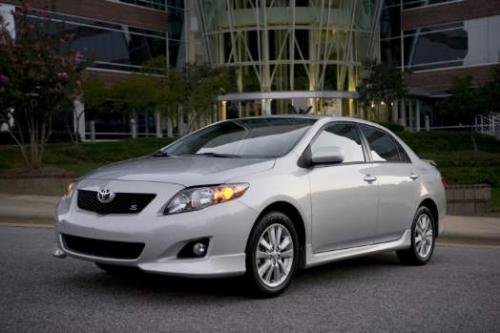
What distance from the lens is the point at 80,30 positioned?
44594 millimetres

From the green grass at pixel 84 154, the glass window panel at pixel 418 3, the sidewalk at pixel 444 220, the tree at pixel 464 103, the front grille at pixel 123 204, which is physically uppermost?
the glass window panel at pixel 418 3

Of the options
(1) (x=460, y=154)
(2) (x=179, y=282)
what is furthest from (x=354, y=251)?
(1) (x=460, y=154)

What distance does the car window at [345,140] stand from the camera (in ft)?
25.5

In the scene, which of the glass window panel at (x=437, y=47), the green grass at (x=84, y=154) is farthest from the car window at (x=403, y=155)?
the glass window panel at (x=437, y=47)

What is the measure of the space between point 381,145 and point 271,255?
2.54 meters

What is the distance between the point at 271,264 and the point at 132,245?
3.97ft

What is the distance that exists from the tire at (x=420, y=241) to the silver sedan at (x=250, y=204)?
5cm

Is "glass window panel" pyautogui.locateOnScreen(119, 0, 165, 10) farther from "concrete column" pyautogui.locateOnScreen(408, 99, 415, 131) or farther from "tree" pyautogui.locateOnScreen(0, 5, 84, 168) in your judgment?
"tree" pyautogui.locateOnScreen(0, 5, 84, 168)

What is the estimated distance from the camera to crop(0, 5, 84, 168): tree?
739 inches

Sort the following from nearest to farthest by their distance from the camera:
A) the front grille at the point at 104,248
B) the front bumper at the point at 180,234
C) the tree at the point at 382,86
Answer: the front bumper at the point at 180,234 → the front grille at the point at 104,248 → the tree at the point at 382,86

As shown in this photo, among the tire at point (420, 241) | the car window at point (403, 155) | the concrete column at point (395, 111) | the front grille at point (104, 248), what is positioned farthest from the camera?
the concrete column at point (395, 111)

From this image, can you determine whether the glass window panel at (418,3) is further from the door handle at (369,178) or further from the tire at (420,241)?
the door handle at (369,178)

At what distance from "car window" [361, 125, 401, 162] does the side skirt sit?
0.85 meters

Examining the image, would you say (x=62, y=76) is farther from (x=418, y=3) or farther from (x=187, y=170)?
(x=418, y=3)
